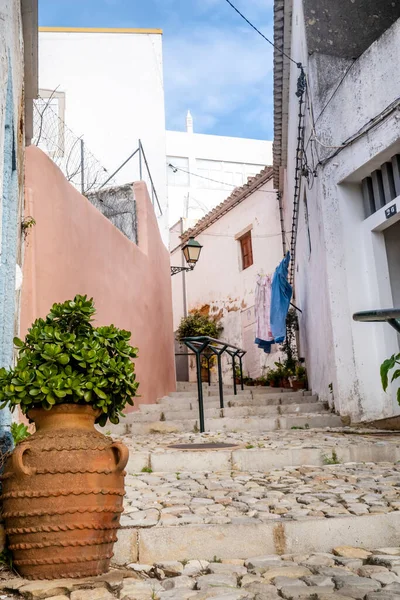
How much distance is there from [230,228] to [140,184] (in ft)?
23.5

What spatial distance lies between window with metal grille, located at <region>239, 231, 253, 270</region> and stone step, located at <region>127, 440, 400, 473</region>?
39.5ft

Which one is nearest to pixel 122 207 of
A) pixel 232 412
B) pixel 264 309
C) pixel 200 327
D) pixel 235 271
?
pixel 264 309

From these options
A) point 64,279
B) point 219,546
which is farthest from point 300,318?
point 219,546

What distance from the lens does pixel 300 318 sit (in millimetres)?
12594

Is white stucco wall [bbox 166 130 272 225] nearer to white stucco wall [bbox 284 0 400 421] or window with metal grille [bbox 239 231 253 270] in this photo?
window with metal grille [bbox 239 231 253 270]

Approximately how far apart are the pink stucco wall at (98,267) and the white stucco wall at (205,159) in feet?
31.0

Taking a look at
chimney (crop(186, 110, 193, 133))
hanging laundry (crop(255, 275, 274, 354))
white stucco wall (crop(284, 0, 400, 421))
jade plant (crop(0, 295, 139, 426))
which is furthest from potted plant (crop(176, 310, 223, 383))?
jade plant (crop(0, 295, 139, 426))

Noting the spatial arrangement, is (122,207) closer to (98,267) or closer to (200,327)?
(98,267)

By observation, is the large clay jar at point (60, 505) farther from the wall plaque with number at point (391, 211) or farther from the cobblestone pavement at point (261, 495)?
the wall plaque with number at point (391, 211)

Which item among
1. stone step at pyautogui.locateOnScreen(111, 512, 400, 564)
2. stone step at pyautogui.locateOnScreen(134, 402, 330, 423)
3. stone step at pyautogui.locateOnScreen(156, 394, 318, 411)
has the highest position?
stone step at pyautogui.locateOnScreen(156, 394, 318, 411)

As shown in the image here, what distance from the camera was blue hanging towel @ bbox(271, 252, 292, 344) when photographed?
11.4 metres

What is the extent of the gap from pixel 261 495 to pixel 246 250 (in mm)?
13690

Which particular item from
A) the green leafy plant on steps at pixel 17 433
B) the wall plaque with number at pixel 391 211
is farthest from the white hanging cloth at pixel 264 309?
the green leafy plant on steps at pixel 17 433

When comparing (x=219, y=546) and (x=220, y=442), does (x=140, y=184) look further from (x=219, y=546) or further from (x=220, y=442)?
(x=219, y=546)
